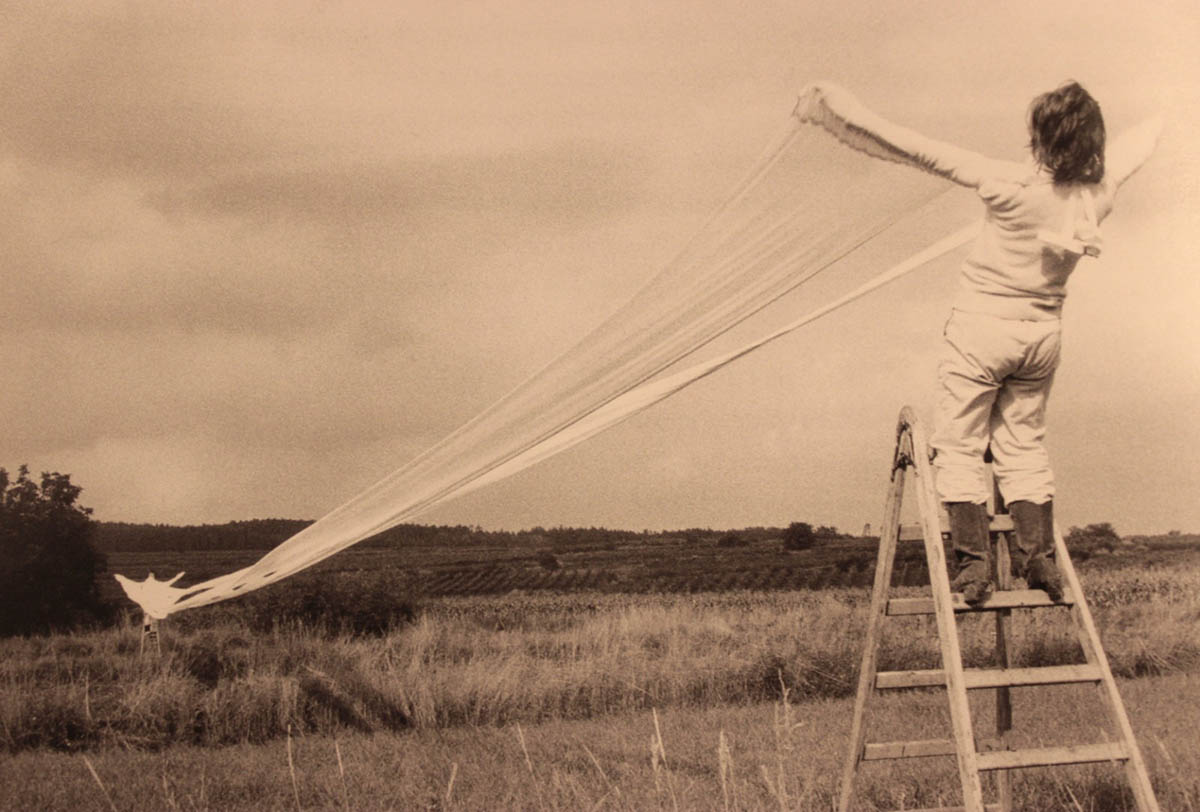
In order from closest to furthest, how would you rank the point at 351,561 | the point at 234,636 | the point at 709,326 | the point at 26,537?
1. the point at 709,326
2. the point at 234,636
3. the point at 26,537
4. the point at 351,561

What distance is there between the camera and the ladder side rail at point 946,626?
2502 mm

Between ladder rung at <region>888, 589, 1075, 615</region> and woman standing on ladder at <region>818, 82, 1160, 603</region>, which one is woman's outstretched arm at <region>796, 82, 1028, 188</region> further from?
ladder rung at <region>888, 589, 1075, 615</region>

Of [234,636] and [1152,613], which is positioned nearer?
[234,636]

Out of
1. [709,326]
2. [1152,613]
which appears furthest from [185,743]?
[1152,613]

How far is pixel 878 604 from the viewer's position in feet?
10.9

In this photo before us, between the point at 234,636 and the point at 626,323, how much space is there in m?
9.15

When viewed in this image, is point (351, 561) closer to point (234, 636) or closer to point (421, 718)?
point (234, 636)

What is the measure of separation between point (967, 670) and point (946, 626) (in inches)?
6.3

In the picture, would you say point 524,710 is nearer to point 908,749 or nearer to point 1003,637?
point 908,749

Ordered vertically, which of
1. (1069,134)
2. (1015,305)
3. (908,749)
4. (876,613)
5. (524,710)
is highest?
(1069,134)

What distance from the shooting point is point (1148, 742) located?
6.17m

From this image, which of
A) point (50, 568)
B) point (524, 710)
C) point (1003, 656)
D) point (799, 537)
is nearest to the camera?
point (1003, 656)

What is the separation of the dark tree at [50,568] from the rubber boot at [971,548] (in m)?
14.1

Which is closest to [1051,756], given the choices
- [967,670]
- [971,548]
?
[967,670]
